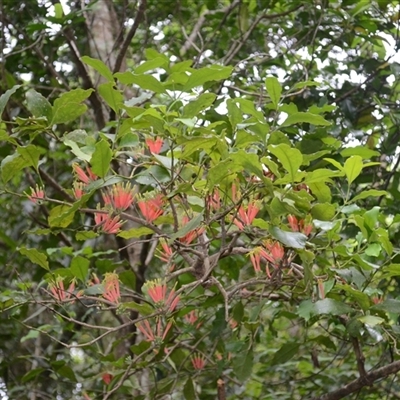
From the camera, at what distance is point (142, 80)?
3.52 ft

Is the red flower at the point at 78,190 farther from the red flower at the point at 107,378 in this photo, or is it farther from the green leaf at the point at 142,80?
the red flower at the point at 107,378

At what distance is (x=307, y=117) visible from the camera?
111cm

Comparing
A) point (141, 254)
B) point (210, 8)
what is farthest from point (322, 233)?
point (210, 8)

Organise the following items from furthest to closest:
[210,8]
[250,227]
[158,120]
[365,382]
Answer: [210,8] → [365,382] → [250,227] → [158,120]

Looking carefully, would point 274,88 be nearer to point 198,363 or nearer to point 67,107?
point 67,107

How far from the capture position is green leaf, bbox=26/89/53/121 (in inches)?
42.6

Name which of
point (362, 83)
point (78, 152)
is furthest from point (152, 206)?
point (362, 83)

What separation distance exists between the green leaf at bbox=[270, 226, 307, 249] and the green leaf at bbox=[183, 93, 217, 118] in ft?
0.70

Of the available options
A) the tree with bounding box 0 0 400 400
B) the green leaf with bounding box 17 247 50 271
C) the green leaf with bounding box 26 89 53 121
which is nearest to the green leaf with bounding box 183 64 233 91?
the tree with bounding box 0 0 400 400

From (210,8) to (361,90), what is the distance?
Answer: 60cm

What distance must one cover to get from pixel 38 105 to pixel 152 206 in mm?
240

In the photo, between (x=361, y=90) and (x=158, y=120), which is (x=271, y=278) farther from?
(x=361, y=90)

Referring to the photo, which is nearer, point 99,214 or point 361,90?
point 99,214

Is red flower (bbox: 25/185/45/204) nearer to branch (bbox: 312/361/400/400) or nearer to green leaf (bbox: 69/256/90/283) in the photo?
green leaf (bbox: 69/256/90/283)
